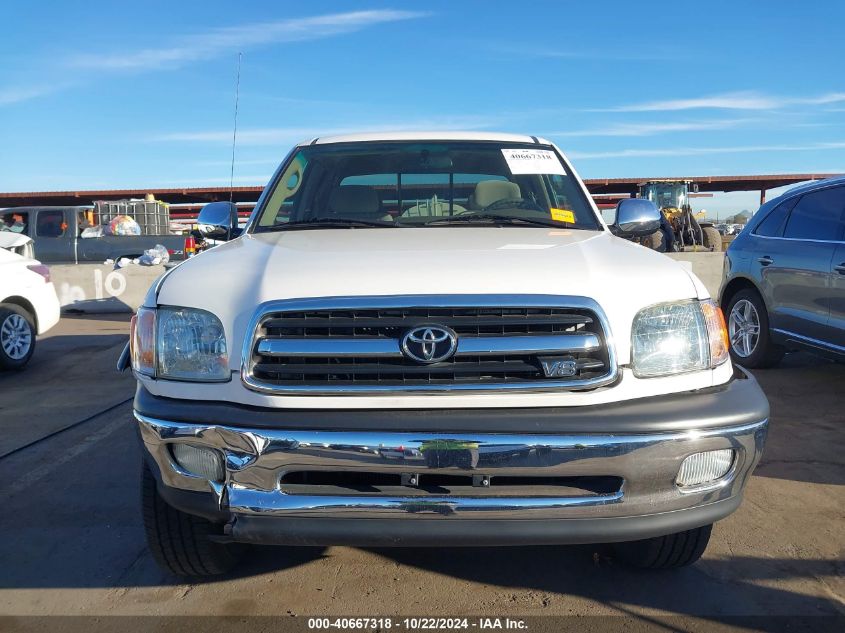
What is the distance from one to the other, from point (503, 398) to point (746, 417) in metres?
0.78

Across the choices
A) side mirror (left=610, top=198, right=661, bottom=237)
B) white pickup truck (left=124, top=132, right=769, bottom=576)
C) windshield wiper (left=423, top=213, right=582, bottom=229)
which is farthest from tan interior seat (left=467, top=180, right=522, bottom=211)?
white pickup truck (left=124, top=132, right=769, bottom=576)

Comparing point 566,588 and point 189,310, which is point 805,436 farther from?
point 189,310

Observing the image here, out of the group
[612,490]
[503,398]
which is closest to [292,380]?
[503,398]

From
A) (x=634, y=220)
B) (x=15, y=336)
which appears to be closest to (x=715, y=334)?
(x=634, y=220)

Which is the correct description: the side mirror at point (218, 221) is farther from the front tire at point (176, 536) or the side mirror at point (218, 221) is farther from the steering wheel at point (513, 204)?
the front tire at point (176, 536)

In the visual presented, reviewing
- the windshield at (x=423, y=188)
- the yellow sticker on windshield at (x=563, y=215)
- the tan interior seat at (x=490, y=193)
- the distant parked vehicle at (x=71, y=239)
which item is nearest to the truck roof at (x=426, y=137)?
the windshield at (x=423, y=188)

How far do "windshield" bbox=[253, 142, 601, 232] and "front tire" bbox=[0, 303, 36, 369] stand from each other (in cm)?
444

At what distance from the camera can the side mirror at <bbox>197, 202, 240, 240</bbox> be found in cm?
397

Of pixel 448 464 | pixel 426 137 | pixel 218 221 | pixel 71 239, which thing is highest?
pixel 426 137

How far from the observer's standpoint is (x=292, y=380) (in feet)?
7.43

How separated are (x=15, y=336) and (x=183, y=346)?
5.59 metres

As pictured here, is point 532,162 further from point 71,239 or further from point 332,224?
point 71,239

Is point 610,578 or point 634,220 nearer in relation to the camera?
point 610,578

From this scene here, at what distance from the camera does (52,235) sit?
1395cm
